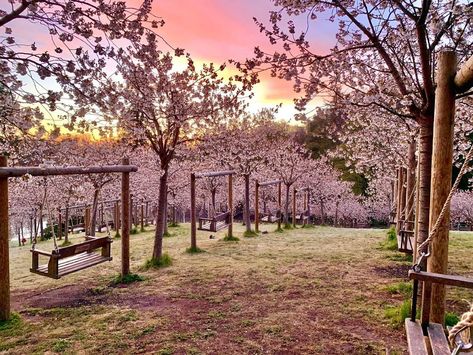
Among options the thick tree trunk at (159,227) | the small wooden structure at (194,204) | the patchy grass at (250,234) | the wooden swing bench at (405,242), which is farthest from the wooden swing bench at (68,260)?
the patchy grass at (250,234)

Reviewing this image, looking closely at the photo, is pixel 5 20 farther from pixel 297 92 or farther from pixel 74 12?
pixel 297 92

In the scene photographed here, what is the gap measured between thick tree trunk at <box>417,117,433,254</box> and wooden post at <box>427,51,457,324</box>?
1.14m

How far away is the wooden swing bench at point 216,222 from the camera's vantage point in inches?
504

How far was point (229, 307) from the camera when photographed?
6113 millimetres

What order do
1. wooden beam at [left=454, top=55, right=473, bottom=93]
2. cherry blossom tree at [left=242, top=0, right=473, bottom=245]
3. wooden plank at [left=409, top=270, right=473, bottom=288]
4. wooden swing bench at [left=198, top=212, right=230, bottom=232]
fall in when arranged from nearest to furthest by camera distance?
wooden plank at [left=409, top=270, right=473, bottom=288] → wooden beam at [left=454, top=55, right=473, bottom=93] → cherry blossom tree at [left=242, top=0, right=473, bottom=245] → wooden swing bench at [left=198, top=212, right=230, bottom=232]

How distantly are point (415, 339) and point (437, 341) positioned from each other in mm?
156

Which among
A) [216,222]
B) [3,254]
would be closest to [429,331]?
[3,254]

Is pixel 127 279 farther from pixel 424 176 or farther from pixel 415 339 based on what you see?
pixel 415 339

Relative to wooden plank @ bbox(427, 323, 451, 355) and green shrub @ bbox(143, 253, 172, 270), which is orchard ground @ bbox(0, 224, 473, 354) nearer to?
green shrub @ bbox(143, 253, 172, 270)

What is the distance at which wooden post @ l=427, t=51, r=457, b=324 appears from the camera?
338 cm

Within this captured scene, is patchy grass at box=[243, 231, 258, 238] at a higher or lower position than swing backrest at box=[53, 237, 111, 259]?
lower

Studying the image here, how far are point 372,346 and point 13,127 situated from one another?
5.24m

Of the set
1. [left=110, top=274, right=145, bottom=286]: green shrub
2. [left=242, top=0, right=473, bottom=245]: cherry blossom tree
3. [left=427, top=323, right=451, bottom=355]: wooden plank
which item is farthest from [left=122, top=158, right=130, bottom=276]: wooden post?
[left=427, top=323, right=451, bottom=355]: wooden plank

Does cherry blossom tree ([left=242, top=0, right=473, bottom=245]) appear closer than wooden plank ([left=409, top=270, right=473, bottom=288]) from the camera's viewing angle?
No
